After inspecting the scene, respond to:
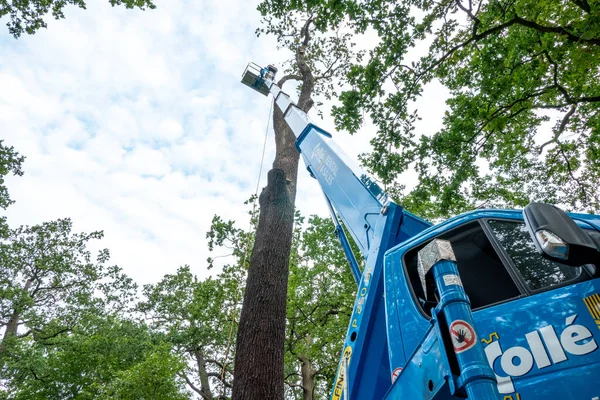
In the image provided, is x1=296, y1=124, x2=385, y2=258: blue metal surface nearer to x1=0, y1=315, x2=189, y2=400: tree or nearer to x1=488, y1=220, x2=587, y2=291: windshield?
x1=488, y1=220, x2=587, y2=291: windshield

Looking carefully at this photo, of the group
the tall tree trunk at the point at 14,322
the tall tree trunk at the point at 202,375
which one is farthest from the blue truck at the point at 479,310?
the tall tree trunk at the point at 14,322

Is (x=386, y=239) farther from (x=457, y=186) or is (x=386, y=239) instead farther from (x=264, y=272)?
(x=457, y=186)

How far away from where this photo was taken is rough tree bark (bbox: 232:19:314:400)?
3.52 metres

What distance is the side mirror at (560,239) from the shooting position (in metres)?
1.32

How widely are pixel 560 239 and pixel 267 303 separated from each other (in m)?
3.44

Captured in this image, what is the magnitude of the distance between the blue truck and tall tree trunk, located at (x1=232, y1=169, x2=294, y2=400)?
4.38 ft

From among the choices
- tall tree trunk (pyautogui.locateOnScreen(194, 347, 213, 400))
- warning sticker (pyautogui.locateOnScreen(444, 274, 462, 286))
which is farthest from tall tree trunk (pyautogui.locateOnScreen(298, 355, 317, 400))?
warning sticker (pyautogui.locateOnScreen(444, 274, 462, 286))

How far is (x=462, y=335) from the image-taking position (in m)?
1.20

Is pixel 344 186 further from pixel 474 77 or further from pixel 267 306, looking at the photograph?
pixel 474 77

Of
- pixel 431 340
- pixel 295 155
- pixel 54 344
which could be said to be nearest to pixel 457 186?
pixel 295 155

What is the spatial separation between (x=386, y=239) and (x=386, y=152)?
4.98 metres

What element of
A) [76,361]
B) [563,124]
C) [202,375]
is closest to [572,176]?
[563,124]

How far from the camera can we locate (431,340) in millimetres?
1424

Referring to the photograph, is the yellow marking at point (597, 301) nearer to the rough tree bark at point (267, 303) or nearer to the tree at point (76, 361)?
the rough tree bark at point (267, 303)
